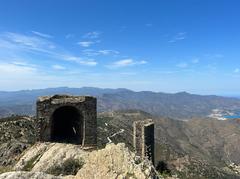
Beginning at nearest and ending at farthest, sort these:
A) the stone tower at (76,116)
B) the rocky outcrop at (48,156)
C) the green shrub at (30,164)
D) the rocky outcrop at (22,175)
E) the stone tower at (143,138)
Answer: the rocky outcrop at (22,175), the rocky outcrop at (48,156), the green shrub at (30,164), the stone tower at (76,116), the stone tower at (143,138)

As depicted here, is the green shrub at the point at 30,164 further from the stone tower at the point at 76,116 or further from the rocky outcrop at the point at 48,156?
the stone tower at the point at 76,116

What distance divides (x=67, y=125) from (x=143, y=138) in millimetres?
6969

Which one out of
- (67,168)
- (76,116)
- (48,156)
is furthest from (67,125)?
(67,168)

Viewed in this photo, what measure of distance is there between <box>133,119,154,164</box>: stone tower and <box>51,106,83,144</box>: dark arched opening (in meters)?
4.80

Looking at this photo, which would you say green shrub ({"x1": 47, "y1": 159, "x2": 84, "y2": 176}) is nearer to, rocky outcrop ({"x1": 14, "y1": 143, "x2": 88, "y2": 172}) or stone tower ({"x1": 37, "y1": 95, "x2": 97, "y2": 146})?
rocky outcrop ({"x1": 14, "y1": 143, "x2": 88, "y2": 172})

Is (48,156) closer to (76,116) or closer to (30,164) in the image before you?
(30,164)

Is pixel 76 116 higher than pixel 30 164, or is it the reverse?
pixel 76 116

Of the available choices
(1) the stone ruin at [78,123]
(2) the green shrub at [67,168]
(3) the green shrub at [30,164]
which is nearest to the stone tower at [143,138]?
(1) the stone ruin at [78,123]

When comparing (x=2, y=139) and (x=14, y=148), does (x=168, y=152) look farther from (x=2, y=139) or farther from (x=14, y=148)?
(x=14, y=148)

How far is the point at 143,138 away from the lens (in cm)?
2245

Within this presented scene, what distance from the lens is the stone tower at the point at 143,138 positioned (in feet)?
73.5

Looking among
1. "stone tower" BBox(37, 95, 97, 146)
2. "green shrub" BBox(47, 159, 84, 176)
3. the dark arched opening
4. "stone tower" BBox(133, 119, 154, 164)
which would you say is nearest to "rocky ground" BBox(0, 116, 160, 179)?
"green shrub" BBox(47, 159, 84, 176)

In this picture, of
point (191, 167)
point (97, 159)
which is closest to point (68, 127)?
point (97, 159)

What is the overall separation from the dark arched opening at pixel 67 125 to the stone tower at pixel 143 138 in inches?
189
